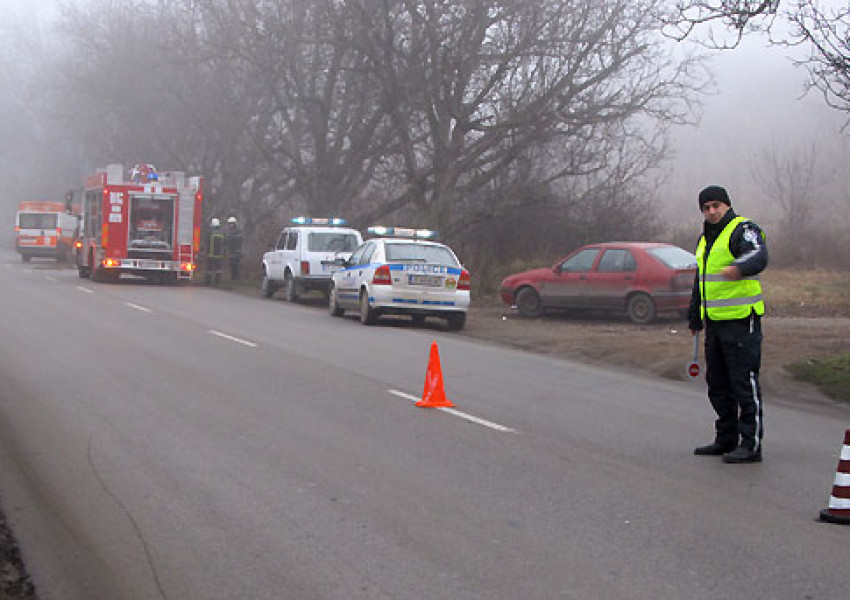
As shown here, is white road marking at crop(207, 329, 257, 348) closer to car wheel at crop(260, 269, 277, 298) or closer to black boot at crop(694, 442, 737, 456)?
black boot at crop(694, 442, 737, 456)

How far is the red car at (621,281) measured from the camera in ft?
67.1

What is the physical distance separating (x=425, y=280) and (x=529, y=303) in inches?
144

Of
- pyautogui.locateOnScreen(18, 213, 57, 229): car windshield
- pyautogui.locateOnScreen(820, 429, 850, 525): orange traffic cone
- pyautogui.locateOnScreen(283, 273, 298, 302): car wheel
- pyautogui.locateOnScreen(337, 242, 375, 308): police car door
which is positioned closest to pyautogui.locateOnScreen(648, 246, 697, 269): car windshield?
pyautogui.locateOnScreen(337, 242, 375, 308): police car door

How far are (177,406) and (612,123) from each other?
69.9ft

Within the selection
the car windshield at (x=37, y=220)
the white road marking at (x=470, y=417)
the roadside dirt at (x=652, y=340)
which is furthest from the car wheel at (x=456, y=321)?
the car windshield at (x=37, y=220)

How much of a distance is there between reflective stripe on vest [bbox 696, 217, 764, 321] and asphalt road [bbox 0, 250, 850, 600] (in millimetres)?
1133

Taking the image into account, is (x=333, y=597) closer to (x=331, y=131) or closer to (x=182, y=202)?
(x=182, y=202)

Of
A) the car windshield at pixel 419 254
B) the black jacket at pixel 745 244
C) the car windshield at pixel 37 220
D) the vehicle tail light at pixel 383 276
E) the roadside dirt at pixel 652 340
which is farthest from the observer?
the car windshield at pixel 37 220

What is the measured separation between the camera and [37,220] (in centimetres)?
4997

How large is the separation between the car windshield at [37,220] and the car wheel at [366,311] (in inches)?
1312

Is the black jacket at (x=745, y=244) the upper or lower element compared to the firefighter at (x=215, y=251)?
upper

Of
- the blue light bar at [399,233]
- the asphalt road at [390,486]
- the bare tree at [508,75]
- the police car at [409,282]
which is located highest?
the bare tree at [508,75]

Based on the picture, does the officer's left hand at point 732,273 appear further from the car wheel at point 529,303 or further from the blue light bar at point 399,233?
the car wheel at point 529,303

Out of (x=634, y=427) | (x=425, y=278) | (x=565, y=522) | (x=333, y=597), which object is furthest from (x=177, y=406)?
(x=425, y=278)
